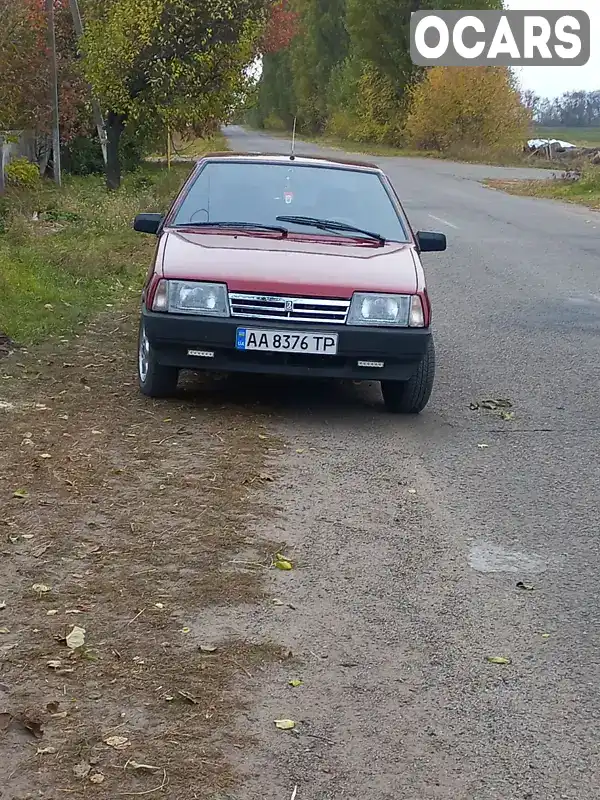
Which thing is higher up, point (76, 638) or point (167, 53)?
point (167, 53)

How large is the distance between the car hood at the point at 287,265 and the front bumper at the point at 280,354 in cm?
21

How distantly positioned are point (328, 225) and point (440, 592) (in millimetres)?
3783

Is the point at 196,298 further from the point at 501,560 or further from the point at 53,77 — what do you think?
the point at 53,77

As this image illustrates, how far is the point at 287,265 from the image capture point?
23.3 ft

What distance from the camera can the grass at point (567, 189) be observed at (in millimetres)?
29078

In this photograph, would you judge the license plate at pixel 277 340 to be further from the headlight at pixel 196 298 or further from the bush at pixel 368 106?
the bush at pixel 368 106

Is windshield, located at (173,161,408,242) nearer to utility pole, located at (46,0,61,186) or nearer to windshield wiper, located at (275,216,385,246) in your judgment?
windshield wiper, located at (275,216,385,246)

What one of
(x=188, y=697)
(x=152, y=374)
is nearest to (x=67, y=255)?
(x=152, y=374)

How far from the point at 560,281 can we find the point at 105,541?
1012 cm

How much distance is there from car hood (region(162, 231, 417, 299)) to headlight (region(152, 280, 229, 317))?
0.15 ft

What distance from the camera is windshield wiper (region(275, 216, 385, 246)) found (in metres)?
7.89

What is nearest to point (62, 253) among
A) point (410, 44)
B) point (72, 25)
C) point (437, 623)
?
point (437, 623)

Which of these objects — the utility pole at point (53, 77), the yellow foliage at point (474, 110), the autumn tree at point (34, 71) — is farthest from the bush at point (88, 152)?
the yellow foliage at point (474, 110)

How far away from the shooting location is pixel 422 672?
13.0 feet
